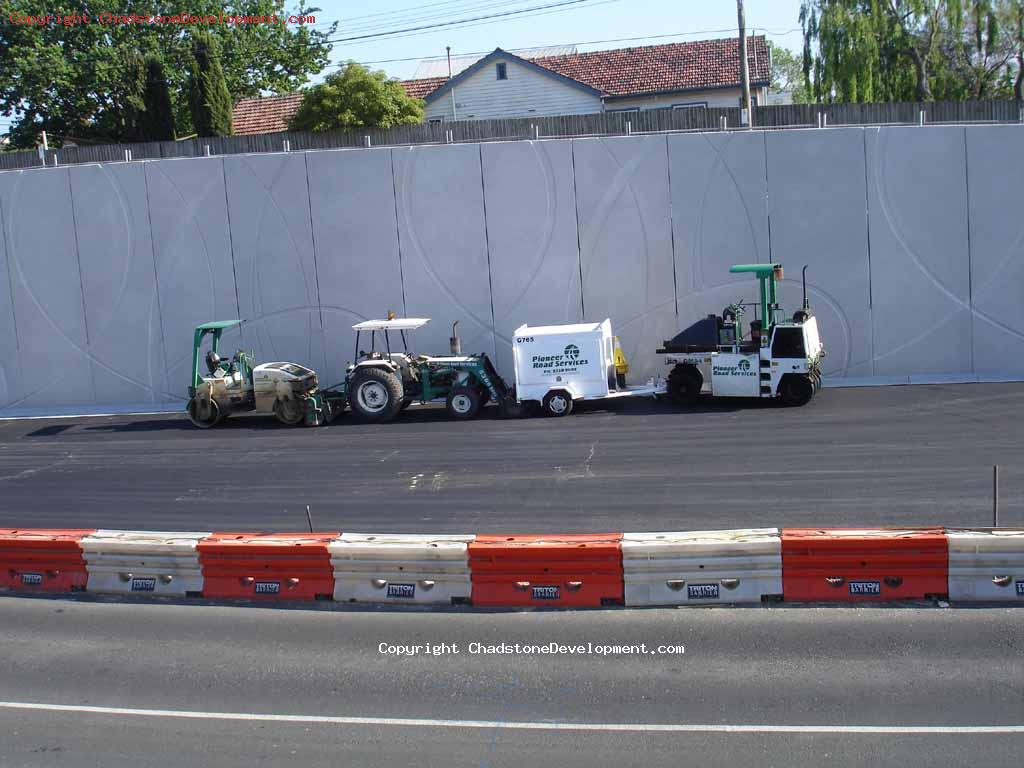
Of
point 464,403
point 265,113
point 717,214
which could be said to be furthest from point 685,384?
point 265,113

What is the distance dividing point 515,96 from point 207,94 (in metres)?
15.1

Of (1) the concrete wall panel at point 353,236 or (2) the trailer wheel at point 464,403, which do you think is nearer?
(2) the trailer wheel at point 464,403

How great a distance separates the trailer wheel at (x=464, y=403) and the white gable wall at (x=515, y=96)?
2779 centimetres

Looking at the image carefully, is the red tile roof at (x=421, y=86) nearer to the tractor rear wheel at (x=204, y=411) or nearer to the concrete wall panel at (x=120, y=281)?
the concrete wall panel at (x=120, y=281)

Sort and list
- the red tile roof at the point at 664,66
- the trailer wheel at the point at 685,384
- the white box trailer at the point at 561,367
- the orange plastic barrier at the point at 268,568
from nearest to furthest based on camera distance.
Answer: the orange plastic barrier at the point at 268,568 → the white box trailer at the point at 561,367 → the trailer wheel at the point at 685,384 → the red tile roof at the point at 664,66

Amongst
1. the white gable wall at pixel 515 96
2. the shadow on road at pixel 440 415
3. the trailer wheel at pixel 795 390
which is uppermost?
the white gable wall at pixel 515 96

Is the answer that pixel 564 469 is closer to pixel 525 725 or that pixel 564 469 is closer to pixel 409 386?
pixel 409 386

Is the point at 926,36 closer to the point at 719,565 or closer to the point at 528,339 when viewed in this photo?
the point at 528,339

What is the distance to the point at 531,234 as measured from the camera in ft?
75.4

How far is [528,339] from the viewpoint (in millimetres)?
19297

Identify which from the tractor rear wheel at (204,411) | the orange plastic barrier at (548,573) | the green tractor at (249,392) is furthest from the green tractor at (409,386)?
the orange plastic barrier at (548,573)

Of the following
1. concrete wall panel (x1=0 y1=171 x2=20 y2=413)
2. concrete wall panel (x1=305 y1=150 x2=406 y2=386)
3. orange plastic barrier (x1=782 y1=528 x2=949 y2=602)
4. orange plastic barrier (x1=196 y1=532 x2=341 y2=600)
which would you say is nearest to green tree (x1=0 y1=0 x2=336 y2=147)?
concrete wall panel (x1=0 y1=171 x2=20 y2=413)

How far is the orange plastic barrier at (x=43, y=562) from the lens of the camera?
10312 mm

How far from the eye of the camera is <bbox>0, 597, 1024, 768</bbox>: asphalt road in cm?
646
